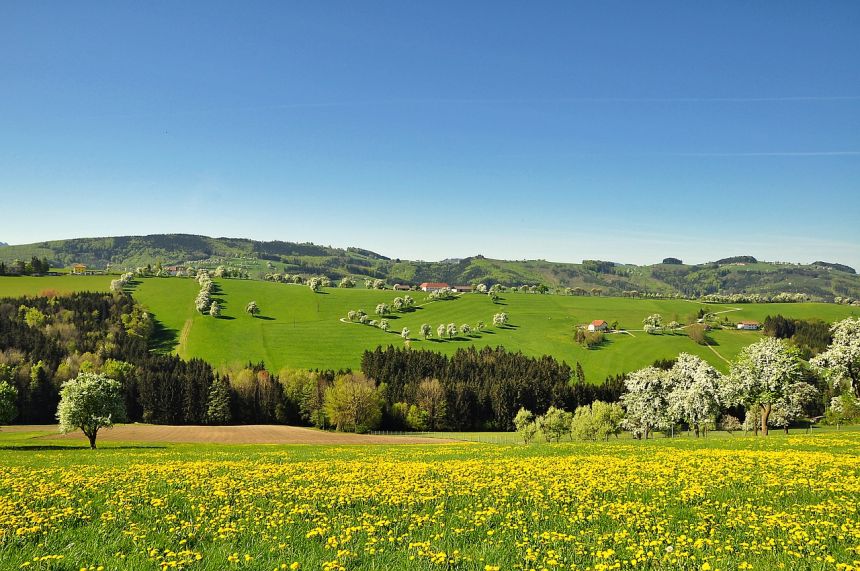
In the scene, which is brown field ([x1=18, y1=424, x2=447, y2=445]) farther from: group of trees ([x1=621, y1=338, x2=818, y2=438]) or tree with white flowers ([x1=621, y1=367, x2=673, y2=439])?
group of trees ([x1=621, y1=338, x2=818, y2=438])

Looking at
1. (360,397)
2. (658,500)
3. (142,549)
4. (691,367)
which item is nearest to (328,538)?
(142,549)

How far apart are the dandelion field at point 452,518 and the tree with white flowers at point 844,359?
37.3m

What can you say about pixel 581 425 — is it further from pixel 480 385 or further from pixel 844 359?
pixel 480 385

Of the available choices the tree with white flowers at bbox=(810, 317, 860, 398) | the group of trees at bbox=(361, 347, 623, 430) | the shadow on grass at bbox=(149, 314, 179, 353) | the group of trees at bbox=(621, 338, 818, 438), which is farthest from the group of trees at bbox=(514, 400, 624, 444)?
the shadow on grass at bbox=(149, 314, 179, 353)

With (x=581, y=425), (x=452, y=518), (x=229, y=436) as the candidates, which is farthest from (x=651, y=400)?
(x=452, y=518)

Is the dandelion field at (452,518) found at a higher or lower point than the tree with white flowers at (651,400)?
higher

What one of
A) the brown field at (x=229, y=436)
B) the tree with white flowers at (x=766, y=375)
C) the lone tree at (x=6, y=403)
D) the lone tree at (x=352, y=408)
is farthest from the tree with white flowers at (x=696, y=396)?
the lone tree at (x=6, y=403)

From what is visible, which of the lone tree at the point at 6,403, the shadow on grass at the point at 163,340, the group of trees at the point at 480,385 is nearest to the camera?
the lone tree at the point at 6,403

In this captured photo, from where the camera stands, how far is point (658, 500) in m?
A: 16.2

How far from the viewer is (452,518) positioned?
14156 millimetres

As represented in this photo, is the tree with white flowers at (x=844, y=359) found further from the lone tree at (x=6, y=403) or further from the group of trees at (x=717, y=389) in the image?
the lone tree at (x=6, y=403)

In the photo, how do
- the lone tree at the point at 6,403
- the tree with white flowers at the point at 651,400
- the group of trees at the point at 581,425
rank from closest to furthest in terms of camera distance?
the lone tree at the point at 6,403 < the group of trees at the point at 581,425 < the tree with white flowers at the point at 651,400

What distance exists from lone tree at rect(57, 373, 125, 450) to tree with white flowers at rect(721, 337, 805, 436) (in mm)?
78917

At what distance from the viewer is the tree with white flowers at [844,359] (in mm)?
51406
